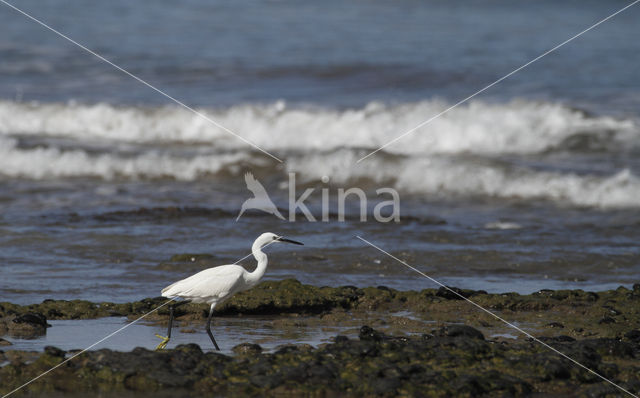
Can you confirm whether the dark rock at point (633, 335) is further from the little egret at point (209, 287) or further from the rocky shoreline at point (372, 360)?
the little egret at point (209, 287)

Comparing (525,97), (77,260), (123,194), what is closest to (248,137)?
(123,194)

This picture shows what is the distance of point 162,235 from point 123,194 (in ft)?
8.81

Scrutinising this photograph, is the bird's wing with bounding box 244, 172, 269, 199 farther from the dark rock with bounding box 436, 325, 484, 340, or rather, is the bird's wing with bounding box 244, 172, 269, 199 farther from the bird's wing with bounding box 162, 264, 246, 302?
the dark rock with bounding box 436, 325, 484, 340

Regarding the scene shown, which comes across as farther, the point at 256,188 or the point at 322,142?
the point at 322,142

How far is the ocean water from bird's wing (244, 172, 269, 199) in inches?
7.1

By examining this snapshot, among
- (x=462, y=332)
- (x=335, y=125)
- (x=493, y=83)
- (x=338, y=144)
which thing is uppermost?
(x=493, y=83)

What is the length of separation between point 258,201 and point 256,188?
0.59 metres

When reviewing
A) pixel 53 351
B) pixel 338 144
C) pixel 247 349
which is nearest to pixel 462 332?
pixel 247 349

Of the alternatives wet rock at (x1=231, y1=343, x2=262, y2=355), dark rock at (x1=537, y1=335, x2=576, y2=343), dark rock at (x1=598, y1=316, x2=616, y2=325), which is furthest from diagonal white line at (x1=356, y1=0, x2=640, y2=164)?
wet rock at (x1=231, y1=343, x2=262, y2=355)

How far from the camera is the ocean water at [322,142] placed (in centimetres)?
923

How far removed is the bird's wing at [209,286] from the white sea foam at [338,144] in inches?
276

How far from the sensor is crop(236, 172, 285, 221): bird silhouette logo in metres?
11.4

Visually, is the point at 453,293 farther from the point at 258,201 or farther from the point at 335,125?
the point at 335,125

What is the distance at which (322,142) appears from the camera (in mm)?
15867
